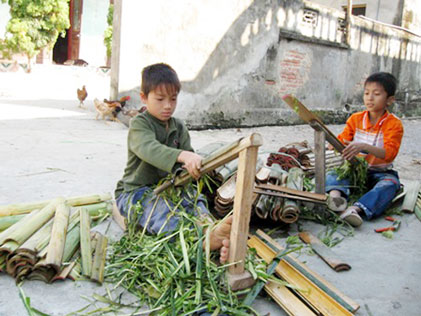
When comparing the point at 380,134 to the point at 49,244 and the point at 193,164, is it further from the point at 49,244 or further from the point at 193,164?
the point at 49,244

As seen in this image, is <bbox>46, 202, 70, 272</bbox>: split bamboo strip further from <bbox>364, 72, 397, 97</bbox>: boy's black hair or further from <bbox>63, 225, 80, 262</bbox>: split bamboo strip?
<bbox>364, 72, 397, 97</bbox>: boy's black hair

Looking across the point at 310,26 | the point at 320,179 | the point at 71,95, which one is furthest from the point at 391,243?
the point at 71,95

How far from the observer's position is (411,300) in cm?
220

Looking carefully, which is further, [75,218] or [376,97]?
[376,97]

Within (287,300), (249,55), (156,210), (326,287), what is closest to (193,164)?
(156,210)

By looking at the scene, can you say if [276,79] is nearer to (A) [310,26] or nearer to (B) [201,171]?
(A) [310,26]

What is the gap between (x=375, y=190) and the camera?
3535mm

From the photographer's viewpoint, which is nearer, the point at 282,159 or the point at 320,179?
the point at 320,179

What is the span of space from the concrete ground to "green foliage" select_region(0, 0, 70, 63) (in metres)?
8.31

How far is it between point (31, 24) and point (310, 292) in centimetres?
1830

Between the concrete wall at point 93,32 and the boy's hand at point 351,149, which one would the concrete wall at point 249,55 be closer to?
the boy's hand at point 351,149

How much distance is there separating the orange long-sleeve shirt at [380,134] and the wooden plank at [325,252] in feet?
3.46

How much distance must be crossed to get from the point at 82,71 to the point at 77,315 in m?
19.0

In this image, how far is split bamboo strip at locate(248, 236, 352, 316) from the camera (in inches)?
72.9
